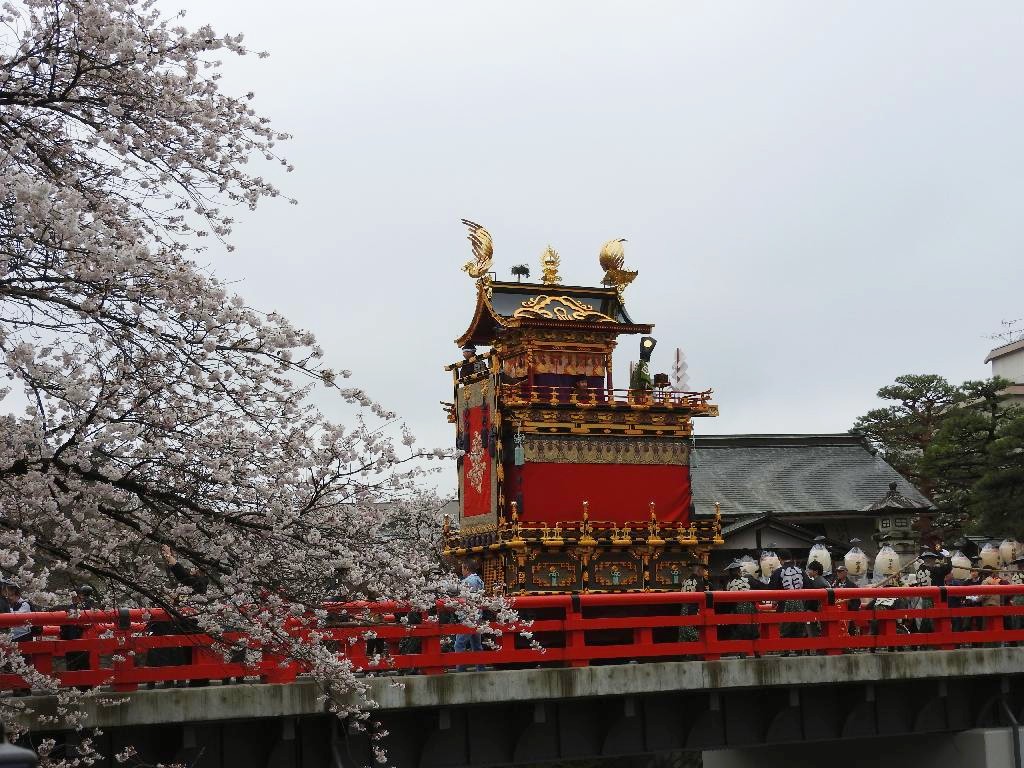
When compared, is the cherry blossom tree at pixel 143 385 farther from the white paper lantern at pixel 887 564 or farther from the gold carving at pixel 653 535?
the gold carving at pixel 653 535

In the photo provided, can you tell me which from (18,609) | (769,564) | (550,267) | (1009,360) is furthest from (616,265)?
(1009,360)

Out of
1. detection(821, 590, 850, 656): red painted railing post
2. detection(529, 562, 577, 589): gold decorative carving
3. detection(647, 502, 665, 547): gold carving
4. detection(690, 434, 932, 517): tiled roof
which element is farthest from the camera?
detection(690, 434, 932, 517): tiled roof

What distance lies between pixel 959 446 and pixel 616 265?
1414cm

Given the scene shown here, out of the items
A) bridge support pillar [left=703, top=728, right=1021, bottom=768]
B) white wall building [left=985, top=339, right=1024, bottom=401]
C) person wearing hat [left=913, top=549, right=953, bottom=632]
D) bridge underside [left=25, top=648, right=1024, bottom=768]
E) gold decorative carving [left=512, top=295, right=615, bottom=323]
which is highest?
white wall building [left=985, top=339, right=1024, bottom=401]

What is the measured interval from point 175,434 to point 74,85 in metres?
2.79

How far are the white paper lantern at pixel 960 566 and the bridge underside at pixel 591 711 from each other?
1.65 meters

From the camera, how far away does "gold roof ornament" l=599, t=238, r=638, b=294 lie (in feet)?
126

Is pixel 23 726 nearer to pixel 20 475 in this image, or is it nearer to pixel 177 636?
pixel 177 636

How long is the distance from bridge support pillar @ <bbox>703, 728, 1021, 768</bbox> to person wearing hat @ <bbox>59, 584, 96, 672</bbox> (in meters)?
11.1

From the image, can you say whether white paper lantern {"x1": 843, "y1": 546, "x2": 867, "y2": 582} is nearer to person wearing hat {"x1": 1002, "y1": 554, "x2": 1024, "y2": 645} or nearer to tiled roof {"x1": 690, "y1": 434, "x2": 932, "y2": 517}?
person wearing hat {"x1": 1002, "y1": 554, "x2": 1024, "y2": 645}

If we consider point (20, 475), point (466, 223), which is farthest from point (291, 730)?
point (466, 223)

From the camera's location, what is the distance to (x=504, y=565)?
117ft

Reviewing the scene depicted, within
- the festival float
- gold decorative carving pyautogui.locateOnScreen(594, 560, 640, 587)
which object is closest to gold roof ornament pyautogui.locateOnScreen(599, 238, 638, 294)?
the festival float

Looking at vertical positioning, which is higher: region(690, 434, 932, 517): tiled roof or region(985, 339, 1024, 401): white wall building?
region(985, 339, 1024, 401): white wall building
